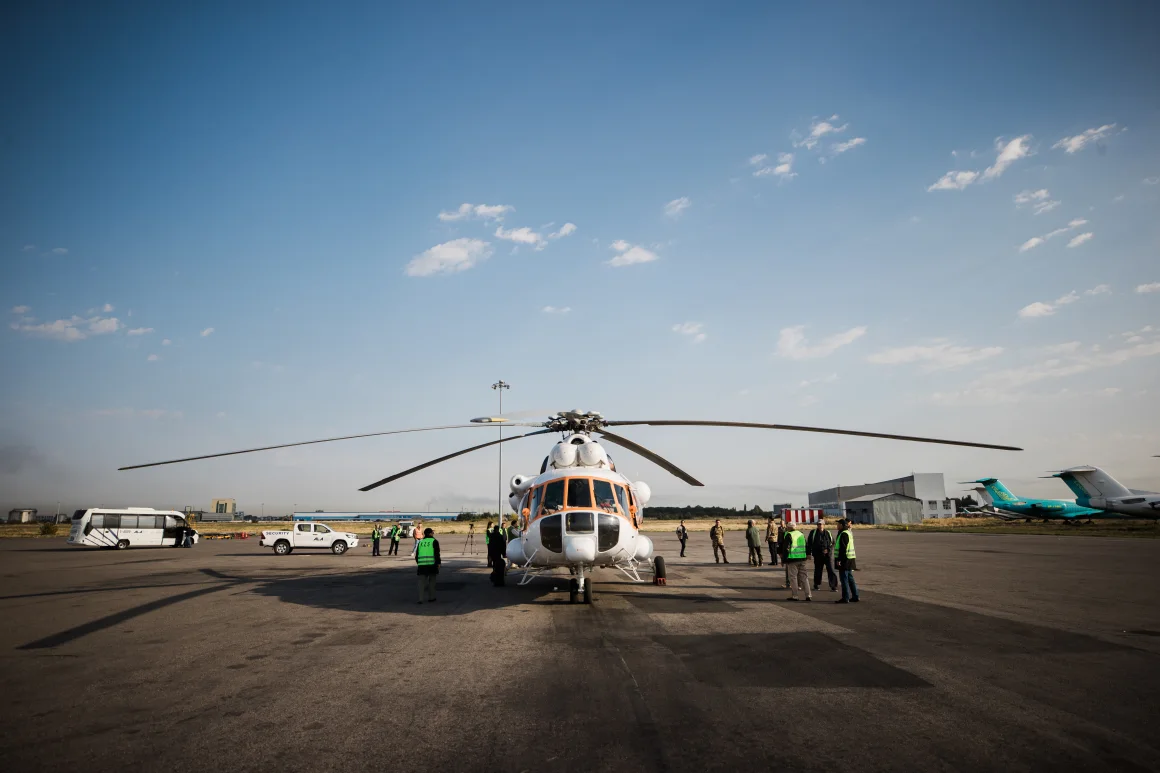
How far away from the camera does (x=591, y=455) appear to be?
13.6 m

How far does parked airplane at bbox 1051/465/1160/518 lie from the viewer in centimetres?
4809

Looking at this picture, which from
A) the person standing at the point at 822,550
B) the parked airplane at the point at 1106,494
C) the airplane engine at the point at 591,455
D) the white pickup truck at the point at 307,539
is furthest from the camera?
the parked airplane at the point at 1106,494

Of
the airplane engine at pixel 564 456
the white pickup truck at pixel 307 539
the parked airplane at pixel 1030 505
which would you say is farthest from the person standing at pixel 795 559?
the parked airplane at pixel 1030 505

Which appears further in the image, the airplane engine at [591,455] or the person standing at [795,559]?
the airplane engine at [591,455]

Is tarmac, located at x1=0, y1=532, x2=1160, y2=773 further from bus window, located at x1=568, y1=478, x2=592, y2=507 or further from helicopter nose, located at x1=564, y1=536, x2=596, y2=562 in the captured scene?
bus window, located at x1=568, y1=478, x2=592, y2=507

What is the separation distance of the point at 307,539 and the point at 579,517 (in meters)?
28.6

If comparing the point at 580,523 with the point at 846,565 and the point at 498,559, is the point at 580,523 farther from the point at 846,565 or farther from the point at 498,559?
the point at 846,565

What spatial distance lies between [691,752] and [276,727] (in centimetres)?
356

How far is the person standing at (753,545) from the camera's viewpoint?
20.8m

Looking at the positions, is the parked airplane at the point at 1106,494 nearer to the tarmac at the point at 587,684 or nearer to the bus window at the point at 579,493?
the tarmac at the point at 587,684

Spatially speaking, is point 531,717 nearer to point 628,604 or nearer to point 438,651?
point 438,651

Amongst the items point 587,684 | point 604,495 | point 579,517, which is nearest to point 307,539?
point 604,495

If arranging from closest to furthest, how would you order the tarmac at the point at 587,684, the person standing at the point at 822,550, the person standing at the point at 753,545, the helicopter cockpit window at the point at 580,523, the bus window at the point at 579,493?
1. the tarmac at the point at 587,684
2. the helicopter cockpit window at the point at 580,523
3. the bus window at the point at 579,493
4. the person standing at the point at 822,550
5. the person standing at the point at 753,545

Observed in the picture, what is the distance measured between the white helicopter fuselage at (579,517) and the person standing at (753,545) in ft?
28.0
